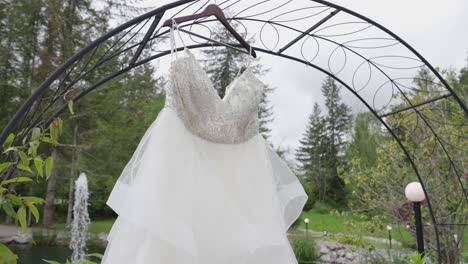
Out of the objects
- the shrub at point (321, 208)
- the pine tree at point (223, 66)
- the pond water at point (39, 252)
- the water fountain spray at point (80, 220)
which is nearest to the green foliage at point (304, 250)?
the water fountain spray at point (80, 220)

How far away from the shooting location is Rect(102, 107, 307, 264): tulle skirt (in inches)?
48.7

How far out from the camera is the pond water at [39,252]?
23.2 feet

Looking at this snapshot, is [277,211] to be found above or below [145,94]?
below

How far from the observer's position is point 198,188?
1.41 metres

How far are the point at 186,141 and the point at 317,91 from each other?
23525mm

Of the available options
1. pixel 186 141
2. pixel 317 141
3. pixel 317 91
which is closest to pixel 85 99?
pixel 186 141

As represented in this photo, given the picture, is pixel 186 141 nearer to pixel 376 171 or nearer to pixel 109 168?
pixel 376 171

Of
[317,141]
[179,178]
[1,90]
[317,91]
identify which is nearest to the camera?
[179,178]

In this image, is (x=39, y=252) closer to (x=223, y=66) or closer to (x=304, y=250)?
(x=304, y=250)

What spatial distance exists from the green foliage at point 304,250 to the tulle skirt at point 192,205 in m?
5.87

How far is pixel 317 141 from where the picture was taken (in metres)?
21.2

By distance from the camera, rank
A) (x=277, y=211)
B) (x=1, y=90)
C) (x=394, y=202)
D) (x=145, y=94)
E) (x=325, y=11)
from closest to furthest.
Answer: (x=277, y=211), (x=325, y=11), (x=394, y=202), (x=1, y=90), (x=145, y=94)

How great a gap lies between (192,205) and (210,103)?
0.41 meters

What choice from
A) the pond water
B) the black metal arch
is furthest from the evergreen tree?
the black metal arch
